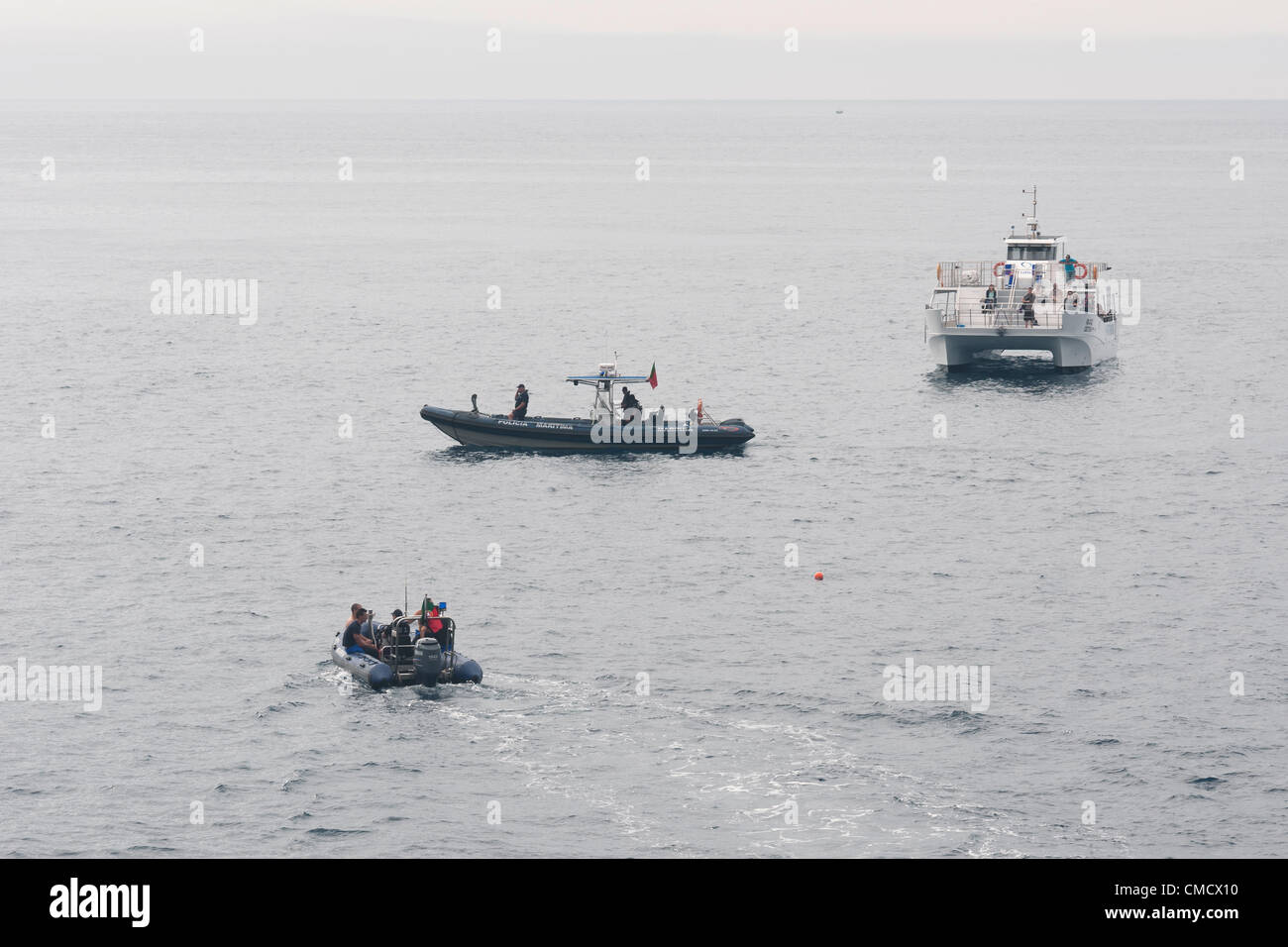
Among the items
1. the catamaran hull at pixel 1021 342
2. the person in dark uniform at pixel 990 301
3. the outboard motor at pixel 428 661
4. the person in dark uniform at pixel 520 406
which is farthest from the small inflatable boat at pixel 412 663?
the person in dark uniform at pixel 990 301

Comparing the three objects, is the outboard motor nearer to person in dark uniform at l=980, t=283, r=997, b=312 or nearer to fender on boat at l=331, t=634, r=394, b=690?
fender on boat at l=331, t=634, r=394, b=690

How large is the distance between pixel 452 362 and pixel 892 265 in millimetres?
68165

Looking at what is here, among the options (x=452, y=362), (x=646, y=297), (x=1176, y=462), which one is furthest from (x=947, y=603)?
(x=646, y=297)

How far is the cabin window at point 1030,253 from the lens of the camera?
95500 millimetres

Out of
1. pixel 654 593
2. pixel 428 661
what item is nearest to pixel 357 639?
pixel 428 661

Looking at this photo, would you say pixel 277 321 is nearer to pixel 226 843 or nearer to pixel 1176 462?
pixel 1176 462

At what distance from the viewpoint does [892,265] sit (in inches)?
6053

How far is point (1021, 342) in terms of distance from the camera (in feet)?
301

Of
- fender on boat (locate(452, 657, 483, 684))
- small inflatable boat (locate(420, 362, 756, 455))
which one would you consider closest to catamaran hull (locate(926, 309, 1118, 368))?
small inflatable boat (locate(420, 362, 756, 455))

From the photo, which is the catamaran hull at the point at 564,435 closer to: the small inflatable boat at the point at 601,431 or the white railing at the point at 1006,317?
the small inflatable boat at the point at 601,431

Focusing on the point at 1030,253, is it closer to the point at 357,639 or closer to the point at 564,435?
the point at 564,435

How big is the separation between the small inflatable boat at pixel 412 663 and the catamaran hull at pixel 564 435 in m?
29.5

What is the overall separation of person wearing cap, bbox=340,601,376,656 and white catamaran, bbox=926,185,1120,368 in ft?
185

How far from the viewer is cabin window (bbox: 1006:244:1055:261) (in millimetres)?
95500
